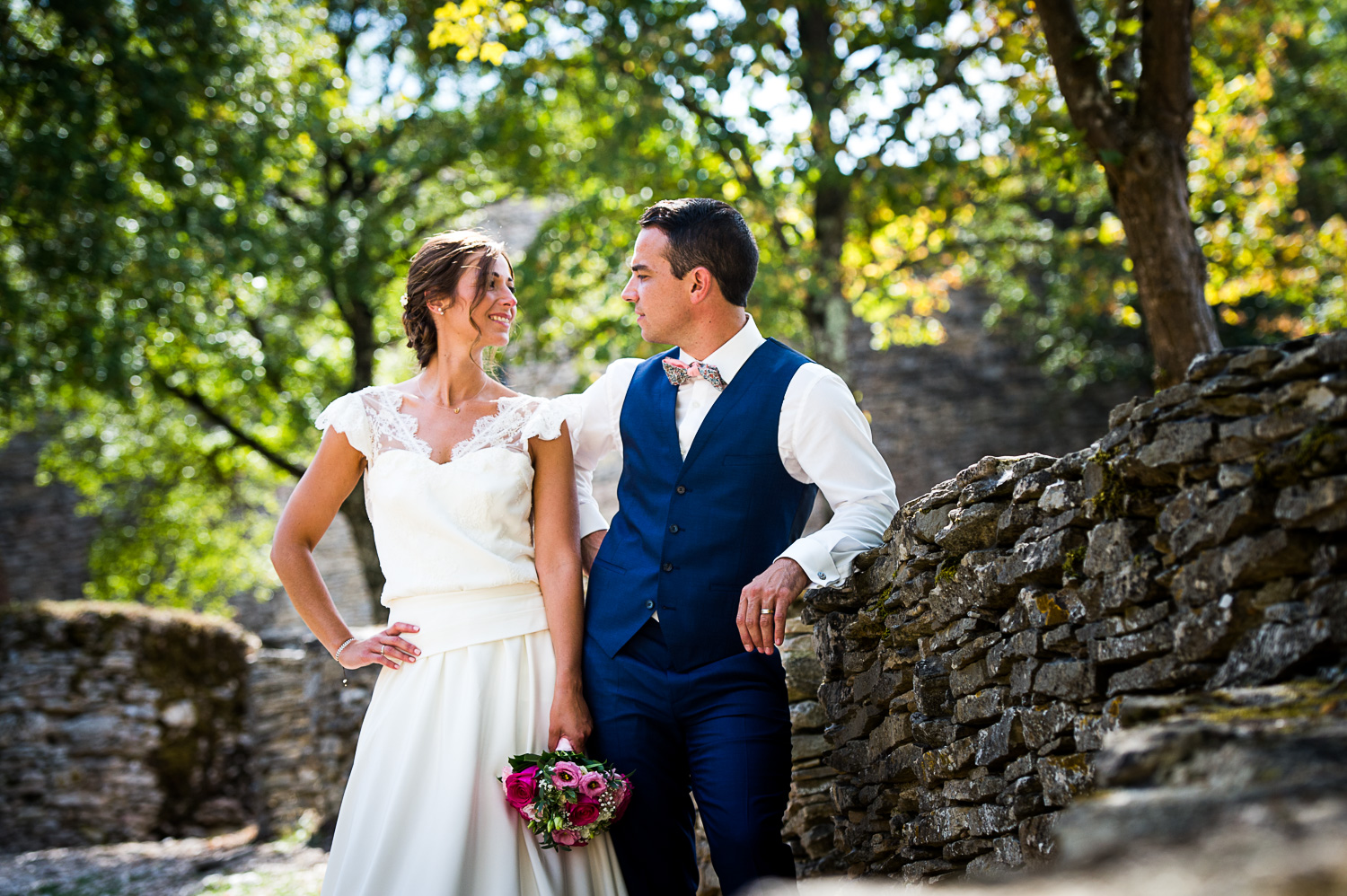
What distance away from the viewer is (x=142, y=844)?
8727mm

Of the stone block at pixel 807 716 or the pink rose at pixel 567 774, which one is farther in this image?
the stone block at pixel 807 716

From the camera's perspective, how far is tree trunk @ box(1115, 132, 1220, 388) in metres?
4.66

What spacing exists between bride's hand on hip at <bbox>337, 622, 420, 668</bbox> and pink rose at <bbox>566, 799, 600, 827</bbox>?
603 mm

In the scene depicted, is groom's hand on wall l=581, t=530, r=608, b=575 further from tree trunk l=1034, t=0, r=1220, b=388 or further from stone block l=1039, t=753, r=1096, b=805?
tree trunk l=1034, t=0, r=1220, b=388

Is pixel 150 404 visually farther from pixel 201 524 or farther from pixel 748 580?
pixel 748 580

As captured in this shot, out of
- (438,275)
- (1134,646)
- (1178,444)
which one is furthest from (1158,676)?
(438,275)

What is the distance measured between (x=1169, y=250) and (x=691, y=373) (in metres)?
2.85

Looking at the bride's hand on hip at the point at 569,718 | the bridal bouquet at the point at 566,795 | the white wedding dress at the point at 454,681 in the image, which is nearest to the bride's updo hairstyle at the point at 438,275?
the white wedding dress at the point at 454,681

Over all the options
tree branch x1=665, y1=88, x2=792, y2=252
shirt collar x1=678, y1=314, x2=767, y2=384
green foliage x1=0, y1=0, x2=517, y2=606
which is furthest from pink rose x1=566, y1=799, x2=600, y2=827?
green foliage x1=0, y1=0, x2=517, y2=606

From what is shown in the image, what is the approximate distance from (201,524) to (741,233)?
41.5 ft

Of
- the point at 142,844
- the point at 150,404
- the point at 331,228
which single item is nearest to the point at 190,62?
the point at 331,228

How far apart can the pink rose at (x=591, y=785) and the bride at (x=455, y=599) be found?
203mm

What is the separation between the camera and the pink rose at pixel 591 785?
7.96 feet

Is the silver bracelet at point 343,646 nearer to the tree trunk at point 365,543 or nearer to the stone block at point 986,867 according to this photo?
the stone block at point 986,867
